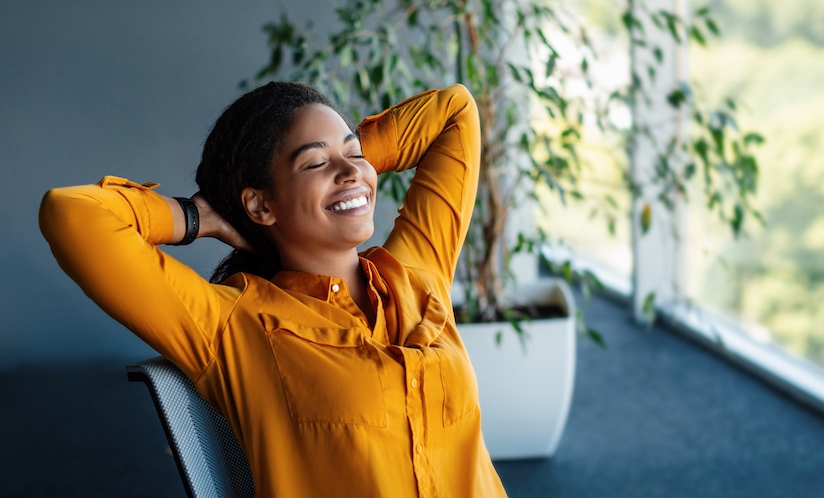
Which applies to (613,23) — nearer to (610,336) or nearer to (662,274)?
(662,274)

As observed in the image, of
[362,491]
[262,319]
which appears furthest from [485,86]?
[362,491]

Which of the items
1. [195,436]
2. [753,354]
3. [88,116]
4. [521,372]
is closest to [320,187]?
[195,436]

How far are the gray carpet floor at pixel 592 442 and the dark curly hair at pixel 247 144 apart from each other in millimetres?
1036

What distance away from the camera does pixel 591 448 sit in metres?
2.54

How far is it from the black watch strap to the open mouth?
23 cm

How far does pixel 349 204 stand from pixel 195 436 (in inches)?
18.4

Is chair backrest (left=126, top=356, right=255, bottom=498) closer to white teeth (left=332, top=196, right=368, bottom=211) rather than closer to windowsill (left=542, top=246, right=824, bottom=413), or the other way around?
white teeth (left=332, top=196, right=368, bottom=211)

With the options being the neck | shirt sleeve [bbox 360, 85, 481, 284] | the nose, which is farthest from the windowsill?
the nose

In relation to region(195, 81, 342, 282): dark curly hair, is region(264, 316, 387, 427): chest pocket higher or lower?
lower

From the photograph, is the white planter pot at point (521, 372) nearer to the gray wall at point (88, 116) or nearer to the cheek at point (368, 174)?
the gray wall at point (88, 116)

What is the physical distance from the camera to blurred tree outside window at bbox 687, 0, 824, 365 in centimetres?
271

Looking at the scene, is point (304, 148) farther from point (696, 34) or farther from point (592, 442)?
point (592, 442)

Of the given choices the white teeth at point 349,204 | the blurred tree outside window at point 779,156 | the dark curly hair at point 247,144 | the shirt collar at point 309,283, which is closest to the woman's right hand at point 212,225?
the dark curly hair at point 247,144

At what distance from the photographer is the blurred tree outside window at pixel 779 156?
8.88 ft
